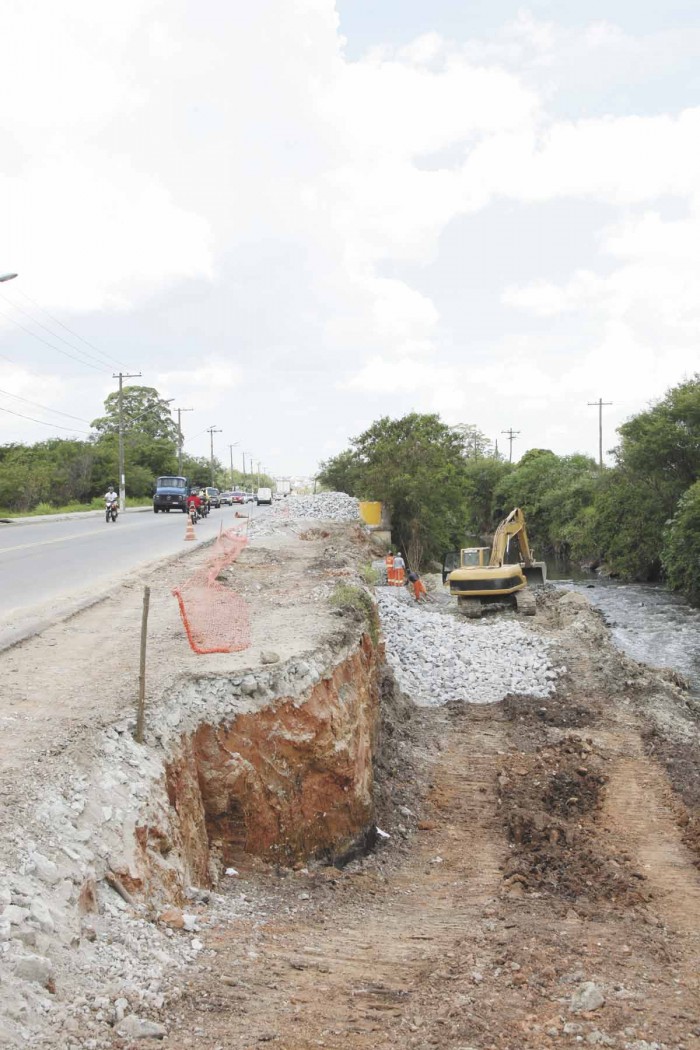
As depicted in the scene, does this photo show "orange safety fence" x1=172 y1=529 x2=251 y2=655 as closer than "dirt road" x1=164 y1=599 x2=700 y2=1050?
No

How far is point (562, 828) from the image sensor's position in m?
11.4

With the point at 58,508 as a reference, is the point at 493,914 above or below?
below

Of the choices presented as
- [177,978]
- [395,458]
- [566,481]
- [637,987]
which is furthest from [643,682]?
[566,481]

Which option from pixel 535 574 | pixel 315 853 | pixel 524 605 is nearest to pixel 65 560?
pixel 524 605

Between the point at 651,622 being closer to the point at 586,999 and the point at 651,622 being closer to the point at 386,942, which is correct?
the point at 386,942

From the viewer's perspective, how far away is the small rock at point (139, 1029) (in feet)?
14.9

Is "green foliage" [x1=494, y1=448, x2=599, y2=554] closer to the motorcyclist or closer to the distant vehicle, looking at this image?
the distant vehicle

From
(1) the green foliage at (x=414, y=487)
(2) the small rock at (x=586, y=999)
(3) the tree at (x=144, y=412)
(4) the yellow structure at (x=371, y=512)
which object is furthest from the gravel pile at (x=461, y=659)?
(3) the tree at (x=144, y=412)

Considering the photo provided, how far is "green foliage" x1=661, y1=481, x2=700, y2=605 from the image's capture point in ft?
121

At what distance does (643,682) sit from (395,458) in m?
29.6

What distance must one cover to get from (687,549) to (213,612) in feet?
95.8

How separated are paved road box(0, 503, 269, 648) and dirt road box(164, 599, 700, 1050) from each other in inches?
221

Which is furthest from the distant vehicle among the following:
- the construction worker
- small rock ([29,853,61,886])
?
small rock ([29,853,61,886])

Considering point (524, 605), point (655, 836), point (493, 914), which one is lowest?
point (655, 836)
